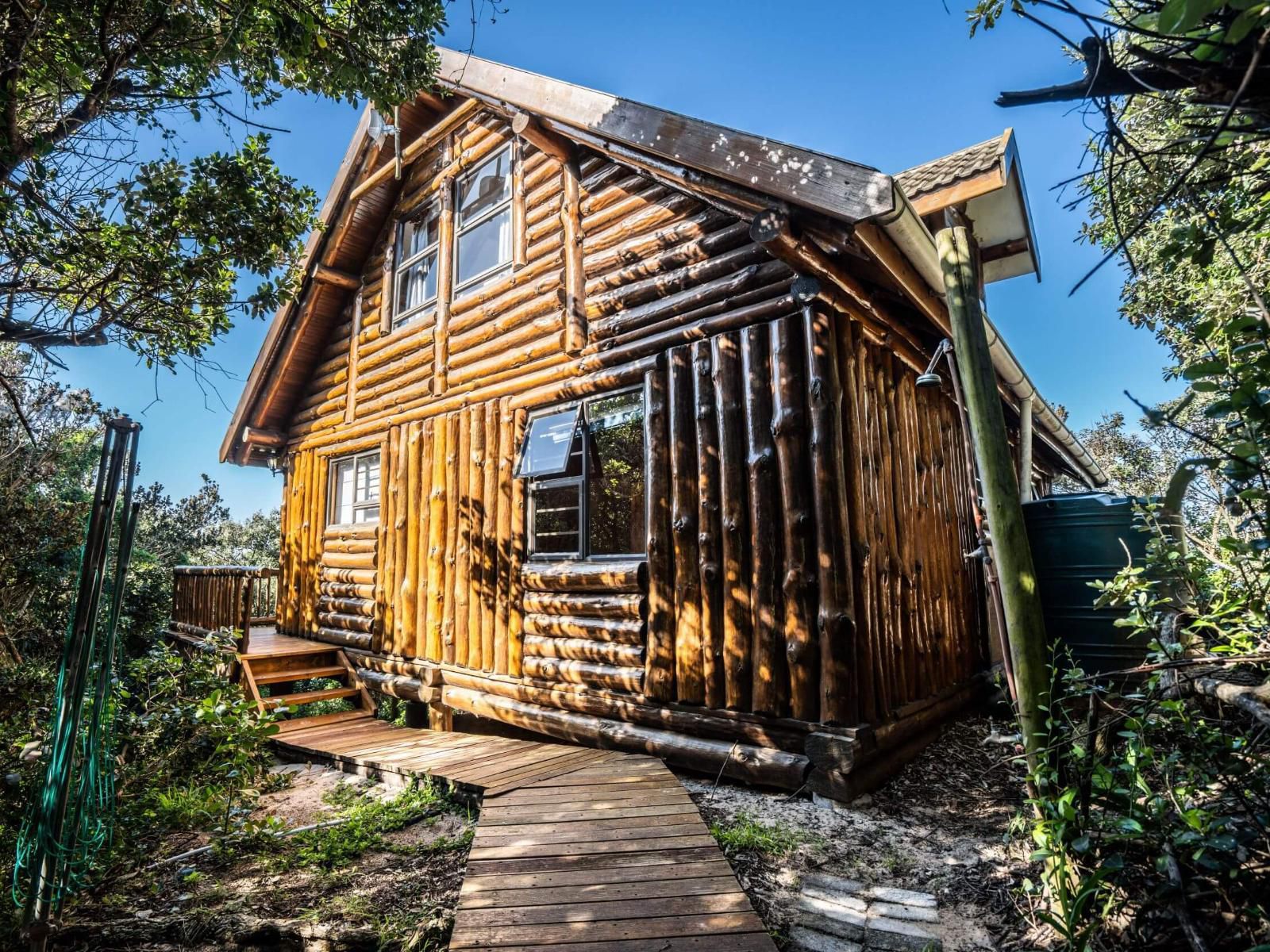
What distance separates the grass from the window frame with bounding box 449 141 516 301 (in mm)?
6194

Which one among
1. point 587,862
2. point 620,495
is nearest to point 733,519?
point 587,862

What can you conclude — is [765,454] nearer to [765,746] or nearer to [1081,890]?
[765,746]

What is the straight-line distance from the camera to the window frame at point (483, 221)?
766 centimetres

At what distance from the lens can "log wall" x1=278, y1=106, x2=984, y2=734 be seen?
4746 mm

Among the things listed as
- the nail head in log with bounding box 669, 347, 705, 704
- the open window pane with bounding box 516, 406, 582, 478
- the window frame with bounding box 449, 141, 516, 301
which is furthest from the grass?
the window frame with bounding box 449, 141, 516, 301

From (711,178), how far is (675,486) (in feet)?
8.47

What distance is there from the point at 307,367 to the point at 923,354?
9.82 m

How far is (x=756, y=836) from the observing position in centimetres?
380

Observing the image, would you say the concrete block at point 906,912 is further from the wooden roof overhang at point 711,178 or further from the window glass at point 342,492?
the window glass at point 342,492

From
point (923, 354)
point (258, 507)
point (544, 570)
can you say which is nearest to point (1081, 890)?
point (544, 570)

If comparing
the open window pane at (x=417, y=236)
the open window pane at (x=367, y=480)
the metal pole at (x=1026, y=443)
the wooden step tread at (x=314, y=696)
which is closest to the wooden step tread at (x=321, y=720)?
the wooden step tread at (x=314, y=696)

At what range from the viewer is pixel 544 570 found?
21.1 ft

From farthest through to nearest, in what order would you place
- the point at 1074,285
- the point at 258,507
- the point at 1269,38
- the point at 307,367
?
the point at 258,507 < the point at 307,367 < the point at 1074,285 < the point at 1269,38

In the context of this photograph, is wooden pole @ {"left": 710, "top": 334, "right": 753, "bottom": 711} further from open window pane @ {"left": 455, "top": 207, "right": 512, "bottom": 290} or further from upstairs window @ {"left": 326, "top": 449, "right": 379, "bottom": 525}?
upstairs window @ {"left": 326, "top": 449, "right": 379, "bottom": 525}
